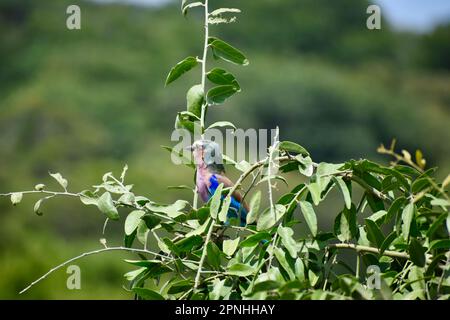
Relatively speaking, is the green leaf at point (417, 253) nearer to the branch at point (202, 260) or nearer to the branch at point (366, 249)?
the branch at point (366, 249)

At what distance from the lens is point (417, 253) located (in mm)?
2484

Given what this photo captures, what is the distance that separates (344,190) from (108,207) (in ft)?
2.49

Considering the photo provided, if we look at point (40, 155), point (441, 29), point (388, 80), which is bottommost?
point (40, 155)

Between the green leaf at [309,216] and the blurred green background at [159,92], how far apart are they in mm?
22253

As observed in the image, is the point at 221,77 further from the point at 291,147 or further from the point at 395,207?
the point at 395,207

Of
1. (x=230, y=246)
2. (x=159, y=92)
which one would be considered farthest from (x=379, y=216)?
(x=159, y=92)

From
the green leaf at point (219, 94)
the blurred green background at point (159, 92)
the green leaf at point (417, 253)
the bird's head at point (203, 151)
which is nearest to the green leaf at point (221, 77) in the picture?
the green leaf at point (219, 94)

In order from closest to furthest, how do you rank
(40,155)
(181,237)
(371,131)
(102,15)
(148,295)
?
1. (148,295)
2. (181,237)
3. (40,155)
4. (371,131)
5. (102,15)

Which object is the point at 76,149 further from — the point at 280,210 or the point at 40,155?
the point at 280,210

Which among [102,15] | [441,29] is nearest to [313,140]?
[102,15]

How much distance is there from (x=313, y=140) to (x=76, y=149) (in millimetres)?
10906

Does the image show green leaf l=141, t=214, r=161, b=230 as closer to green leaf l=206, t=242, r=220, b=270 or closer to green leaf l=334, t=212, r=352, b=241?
green leaf l=206, t=242, r=220, b=270

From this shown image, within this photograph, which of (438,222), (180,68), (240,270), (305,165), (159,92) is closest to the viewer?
(438,222)
